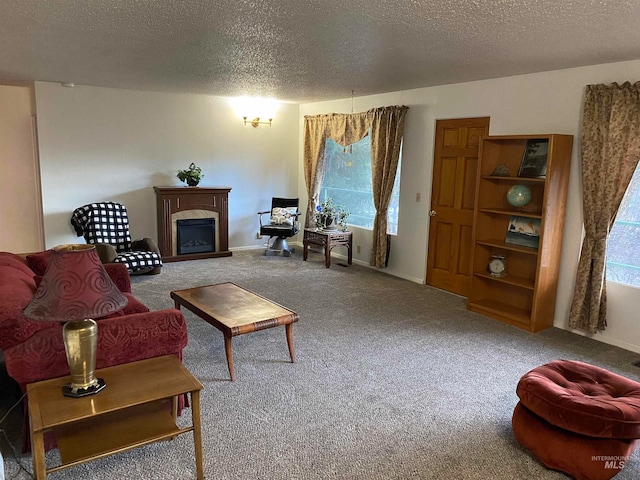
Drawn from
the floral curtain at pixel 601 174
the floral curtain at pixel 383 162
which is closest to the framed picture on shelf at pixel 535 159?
the floral curtain at pixel 601 174

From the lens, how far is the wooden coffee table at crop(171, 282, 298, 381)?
126 inches

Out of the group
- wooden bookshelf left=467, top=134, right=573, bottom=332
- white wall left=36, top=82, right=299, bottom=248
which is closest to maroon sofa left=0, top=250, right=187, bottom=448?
wooden bookshelf left=467, top=134, right=573, bottom=332

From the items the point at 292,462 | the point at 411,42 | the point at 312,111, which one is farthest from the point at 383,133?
the point at 292,462

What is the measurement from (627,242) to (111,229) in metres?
5.60

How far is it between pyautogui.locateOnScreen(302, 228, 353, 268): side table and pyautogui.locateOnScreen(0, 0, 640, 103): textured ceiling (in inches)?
84.5

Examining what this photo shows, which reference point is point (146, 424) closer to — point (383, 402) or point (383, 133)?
point (383, 402)

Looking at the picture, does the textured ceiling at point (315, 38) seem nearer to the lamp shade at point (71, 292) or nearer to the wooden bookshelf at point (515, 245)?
the wooden bookshelf at point (515, 245)

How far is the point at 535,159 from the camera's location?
14.3 feet

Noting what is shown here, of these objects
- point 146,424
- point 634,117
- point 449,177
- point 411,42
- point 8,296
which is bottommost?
point 146,424

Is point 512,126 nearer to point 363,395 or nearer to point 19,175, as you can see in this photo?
point 363,395

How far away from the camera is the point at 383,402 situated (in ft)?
9.69

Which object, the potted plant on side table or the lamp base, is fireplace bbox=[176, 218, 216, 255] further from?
the lamp base

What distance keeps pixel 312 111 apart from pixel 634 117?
4.79 m

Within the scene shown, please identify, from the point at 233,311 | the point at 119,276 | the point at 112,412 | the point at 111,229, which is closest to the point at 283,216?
the point at 111,229
